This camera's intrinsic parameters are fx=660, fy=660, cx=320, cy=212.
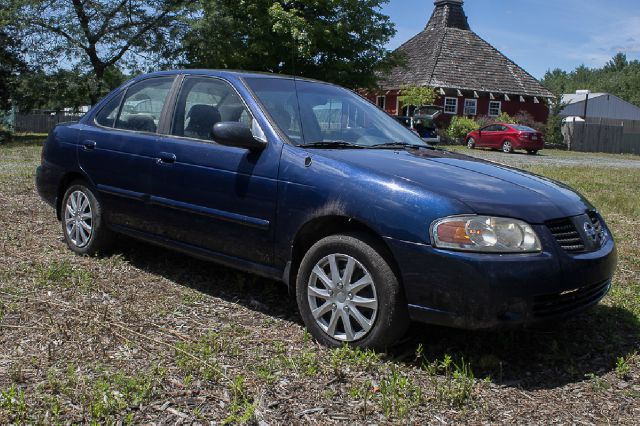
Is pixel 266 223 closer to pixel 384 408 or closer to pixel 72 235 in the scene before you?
pixel 384 408

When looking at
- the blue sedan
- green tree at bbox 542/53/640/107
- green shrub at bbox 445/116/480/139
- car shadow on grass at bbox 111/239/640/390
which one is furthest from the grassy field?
green tree at bbox 542/53/640/107

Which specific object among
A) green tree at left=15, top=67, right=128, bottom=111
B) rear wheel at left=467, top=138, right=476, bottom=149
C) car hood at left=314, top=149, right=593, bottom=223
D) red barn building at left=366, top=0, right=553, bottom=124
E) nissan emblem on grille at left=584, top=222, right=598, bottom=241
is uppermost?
red barn building at left=366, top=0, right=553, bottom=124

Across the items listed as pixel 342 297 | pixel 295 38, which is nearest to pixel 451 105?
pixel 295 38

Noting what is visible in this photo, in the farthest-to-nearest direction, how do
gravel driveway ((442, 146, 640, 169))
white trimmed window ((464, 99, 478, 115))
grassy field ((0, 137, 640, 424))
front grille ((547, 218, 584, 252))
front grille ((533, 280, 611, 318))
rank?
white trimmed window ((464, 99, 478, 115)) < gravel driveway ((442, 146, 640, 169)) < front grille ((547, 218, 584, 252)) < front grille ((533, 280, 611, 318)) < grassy field ((0, 137, 640, 424))

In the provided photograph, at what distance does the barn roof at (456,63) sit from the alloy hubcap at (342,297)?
123 ft

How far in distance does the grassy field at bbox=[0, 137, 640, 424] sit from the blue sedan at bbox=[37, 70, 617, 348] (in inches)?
13.4

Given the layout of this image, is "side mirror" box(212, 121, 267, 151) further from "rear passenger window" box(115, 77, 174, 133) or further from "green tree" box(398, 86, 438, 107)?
"green tree" box(398, 86, 438, 107)

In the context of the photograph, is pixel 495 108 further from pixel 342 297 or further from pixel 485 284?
pixel 485 284

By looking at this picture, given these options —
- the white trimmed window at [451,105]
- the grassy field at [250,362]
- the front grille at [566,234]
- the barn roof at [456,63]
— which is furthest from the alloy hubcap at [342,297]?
the white trimmed window at [451,105]

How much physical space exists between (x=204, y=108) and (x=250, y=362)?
2.14 m

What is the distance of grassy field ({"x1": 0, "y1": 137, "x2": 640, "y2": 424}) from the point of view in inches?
125

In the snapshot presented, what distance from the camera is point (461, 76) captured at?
1661 inches

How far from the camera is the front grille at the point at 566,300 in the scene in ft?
11.7

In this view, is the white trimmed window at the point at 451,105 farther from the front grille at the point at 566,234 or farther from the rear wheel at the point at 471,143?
the front grille at the point at 566,234
